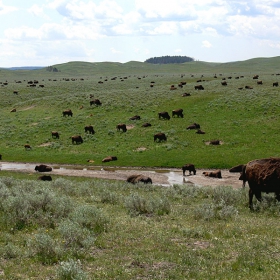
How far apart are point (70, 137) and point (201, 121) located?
52.7 feet

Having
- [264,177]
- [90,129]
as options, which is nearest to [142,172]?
[90,129]

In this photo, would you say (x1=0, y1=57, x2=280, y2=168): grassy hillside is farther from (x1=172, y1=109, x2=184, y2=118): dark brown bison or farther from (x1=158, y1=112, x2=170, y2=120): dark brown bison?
(x1=172, y1=109, x2=184, y2=118): dark brown bison

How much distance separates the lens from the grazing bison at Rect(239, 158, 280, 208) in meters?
14.1

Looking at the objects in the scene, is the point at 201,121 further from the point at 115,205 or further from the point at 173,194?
the point at 115,205

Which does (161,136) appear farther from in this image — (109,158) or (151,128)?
(109,158)

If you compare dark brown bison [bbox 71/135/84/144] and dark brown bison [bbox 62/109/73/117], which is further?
dark brown bison [bbox 62/109/73/117]

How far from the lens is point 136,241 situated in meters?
9.95

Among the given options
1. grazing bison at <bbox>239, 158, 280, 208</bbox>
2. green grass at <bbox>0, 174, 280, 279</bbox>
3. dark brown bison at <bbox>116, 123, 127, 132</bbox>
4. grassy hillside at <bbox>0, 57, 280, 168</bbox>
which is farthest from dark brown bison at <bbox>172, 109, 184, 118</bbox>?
green grass at <bbox>0, 174, 280, 279</bbox>

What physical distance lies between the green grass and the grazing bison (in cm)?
52

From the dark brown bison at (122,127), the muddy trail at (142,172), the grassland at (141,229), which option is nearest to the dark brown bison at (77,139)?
the dark brown bison at (122,127)

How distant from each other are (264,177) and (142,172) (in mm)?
18448

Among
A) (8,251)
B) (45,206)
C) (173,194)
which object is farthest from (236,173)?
(8,251)

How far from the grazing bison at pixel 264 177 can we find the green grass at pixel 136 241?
52cm

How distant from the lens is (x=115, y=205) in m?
15.1
